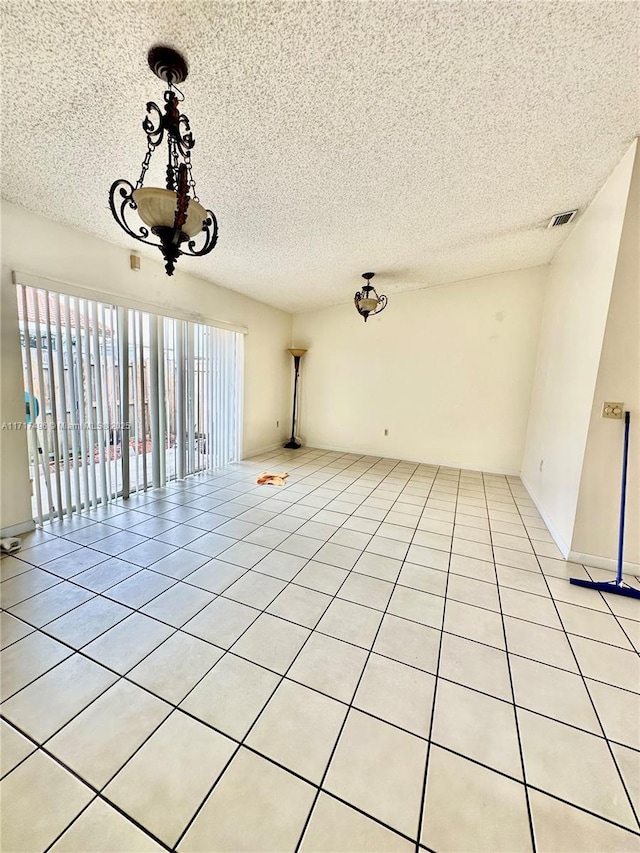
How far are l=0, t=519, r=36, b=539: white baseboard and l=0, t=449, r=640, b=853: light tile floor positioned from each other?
0.13 metres

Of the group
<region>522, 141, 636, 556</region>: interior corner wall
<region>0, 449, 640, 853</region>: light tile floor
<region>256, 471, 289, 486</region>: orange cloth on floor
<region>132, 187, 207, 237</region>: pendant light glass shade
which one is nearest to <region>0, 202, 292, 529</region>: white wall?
<region>0, 449, 640, 853</region>: light tile floor

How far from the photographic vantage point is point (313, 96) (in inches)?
64.0

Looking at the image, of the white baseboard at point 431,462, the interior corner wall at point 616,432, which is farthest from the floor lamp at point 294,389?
the interior corner wall at point 616,432

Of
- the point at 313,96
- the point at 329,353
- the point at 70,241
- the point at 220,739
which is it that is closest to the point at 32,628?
the point at 220,739

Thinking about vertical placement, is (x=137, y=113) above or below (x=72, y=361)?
above

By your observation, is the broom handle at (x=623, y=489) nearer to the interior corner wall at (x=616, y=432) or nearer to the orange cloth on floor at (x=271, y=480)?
the interior corner wall at (x=616, y=432)

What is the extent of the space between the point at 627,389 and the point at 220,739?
3056 mm

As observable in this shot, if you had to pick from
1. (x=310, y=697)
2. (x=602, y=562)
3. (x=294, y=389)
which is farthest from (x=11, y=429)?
(x=602, y=562)

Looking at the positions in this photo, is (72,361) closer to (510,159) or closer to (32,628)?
(32,628)

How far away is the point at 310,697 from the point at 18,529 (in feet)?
8.50

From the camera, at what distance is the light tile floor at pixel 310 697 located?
104 centimetres

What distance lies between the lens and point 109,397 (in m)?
3.20

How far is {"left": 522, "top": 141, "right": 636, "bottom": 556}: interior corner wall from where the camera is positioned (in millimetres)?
2395

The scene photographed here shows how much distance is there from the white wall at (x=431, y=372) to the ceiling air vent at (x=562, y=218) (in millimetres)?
1511
